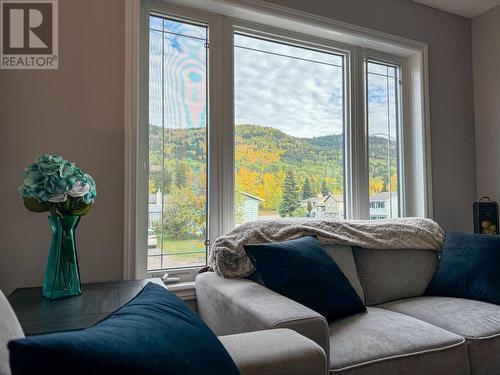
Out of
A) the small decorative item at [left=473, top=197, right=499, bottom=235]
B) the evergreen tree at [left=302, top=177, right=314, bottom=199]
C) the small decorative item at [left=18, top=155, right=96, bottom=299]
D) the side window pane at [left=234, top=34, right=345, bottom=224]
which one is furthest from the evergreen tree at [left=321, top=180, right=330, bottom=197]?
the small decorative item at [left=18, top=155, right=96, bottom=299]

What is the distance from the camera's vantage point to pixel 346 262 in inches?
80.0

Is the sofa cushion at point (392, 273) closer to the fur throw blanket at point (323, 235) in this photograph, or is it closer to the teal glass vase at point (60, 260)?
the fur throw blanket at point (323, 235)

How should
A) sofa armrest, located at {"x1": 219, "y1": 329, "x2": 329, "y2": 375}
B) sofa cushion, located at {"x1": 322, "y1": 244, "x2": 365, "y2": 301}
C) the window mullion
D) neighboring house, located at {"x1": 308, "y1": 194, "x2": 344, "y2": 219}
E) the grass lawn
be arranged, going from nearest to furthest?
1. sofa armrest, located at {"x1": 219, "y1": 329, "x2": 329, "y2": 375}
2. sofa cushion, located at {"x1": 322, "y1": 244, "x2": 365, "y2": 301}
3. the grass lawn
4. neighboring house, located at {"x1": 308, "y1": 194, "x2": 344, "y2": 219}
5. the window mullion

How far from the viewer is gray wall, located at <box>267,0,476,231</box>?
9.59ft

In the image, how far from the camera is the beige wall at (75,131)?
1689 millimetres

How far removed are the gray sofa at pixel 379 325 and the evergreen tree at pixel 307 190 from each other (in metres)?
0.59

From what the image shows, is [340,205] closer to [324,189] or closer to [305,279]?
[324,189]

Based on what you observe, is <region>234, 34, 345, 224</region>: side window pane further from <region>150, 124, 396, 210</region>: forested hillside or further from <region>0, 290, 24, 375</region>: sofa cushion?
<region>0, 290, 24, 375</region>: sofa cushion

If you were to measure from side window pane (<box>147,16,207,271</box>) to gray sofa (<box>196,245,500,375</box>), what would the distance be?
0.32 m

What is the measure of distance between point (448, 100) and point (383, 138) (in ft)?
2.33

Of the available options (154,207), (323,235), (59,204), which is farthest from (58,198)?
(323,235)

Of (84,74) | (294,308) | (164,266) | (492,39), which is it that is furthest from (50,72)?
(492,39)

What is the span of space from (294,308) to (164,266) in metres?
1.02

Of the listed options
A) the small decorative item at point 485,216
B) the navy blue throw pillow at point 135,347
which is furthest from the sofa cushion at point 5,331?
the small decorative item at point 485,216
